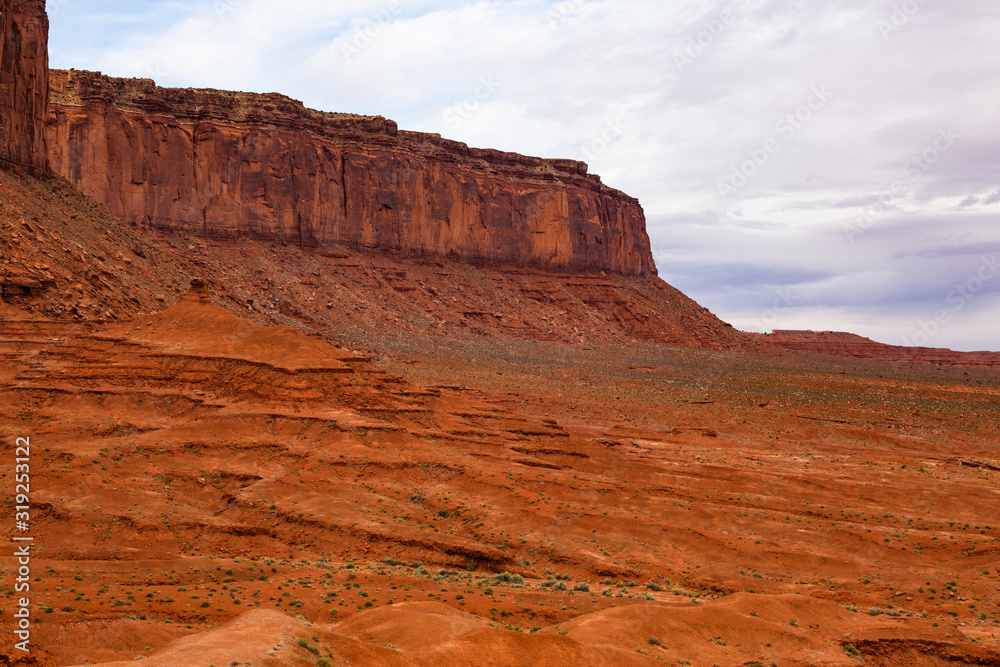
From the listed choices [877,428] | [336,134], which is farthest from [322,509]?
[336,134]

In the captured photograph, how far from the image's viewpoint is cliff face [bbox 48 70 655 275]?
2771 inches

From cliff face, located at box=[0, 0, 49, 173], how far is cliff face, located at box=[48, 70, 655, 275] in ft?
78.2

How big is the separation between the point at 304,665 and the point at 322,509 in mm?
10586

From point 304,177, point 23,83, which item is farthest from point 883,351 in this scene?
point 23,83

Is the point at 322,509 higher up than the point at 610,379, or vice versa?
the point at 610,379

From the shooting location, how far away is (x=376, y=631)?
11953mm

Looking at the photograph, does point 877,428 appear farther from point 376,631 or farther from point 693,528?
point 376,631

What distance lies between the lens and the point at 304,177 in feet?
261

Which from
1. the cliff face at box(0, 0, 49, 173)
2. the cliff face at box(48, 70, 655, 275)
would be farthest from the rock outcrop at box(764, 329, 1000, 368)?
the cliff face at box(0, 0, 49, 173)

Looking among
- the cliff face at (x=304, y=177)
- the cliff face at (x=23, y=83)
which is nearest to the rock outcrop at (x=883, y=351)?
the cliff face at (x=304, y=177)

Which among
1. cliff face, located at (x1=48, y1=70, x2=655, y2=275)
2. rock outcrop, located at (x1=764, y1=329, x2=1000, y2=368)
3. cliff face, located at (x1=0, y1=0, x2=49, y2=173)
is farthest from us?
rock outcrop, located at (x1=764, y1=329, x2=1000, y2=368)

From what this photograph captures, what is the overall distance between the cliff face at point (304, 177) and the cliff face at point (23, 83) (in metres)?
23.8

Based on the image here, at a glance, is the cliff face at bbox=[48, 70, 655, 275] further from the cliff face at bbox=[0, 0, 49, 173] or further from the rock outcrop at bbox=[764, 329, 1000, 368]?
the rock outcrop at bbox=[764, 329, 1000, 368]

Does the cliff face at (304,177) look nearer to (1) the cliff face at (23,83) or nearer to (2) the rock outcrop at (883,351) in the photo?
(1) the cliff face at (23,83)
